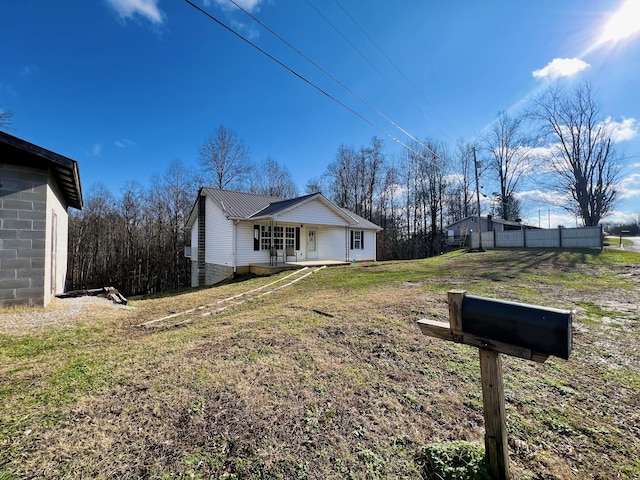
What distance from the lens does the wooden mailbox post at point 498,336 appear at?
1.52 m

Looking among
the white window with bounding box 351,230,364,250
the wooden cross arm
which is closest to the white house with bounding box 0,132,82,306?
the wooden cross arm

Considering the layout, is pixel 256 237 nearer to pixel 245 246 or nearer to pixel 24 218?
pixel 245 246

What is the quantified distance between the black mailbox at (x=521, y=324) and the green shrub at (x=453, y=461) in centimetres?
96

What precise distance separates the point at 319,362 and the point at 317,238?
15.3 m

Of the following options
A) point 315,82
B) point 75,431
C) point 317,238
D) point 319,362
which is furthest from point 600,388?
point 317,238

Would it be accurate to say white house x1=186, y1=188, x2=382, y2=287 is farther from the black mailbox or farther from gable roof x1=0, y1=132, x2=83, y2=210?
the black mailbox

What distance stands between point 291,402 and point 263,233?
46.5ft

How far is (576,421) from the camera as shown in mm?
2574

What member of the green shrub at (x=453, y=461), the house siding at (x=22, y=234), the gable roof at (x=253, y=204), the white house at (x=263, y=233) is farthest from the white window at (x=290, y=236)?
the green shrub at (x=453, y=461)

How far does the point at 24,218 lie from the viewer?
19.5ft

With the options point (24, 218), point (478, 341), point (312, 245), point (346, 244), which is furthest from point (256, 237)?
point (478, 341)

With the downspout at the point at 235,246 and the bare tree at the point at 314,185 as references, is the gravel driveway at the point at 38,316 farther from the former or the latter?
the bare tree at the point at 314,185

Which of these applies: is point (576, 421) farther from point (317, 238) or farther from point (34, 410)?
point (317, 238)

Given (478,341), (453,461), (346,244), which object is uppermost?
(346,244)
